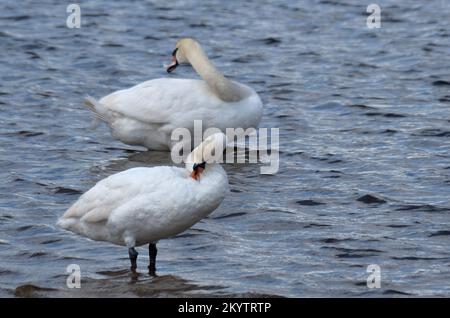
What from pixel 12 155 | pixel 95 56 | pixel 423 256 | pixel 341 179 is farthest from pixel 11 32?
pixel 423 256

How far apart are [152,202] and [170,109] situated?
12.1 feet

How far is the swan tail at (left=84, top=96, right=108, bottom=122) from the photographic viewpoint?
1193 centimetres

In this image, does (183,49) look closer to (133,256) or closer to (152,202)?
(133,256)

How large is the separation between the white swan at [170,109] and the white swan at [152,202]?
10.5 ft

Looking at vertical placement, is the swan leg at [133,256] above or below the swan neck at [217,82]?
below

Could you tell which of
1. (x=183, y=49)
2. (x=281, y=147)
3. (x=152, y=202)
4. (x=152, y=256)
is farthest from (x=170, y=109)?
(x=152, y=202)

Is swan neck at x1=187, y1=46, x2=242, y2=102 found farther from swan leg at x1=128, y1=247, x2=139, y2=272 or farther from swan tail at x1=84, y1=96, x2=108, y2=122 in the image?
swan leg at x1=128, y1=247, x2=139, y2=272

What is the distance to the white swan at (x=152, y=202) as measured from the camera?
829 centimetres

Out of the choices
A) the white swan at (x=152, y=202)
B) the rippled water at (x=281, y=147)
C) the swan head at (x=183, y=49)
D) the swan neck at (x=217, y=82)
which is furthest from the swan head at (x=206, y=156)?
the swan head at (x=183, y=49)

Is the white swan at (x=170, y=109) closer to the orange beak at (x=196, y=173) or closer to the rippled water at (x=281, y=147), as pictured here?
the rippled water at (x=281, y=147)

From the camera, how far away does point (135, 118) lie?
39.3 feet

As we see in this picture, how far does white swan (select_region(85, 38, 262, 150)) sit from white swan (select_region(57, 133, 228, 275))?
3209 millimetres

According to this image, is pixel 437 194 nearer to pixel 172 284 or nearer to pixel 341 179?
pixel 341 179

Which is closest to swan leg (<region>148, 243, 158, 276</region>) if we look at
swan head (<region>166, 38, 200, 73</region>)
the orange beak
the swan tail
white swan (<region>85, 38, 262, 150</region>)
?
the orange beak
